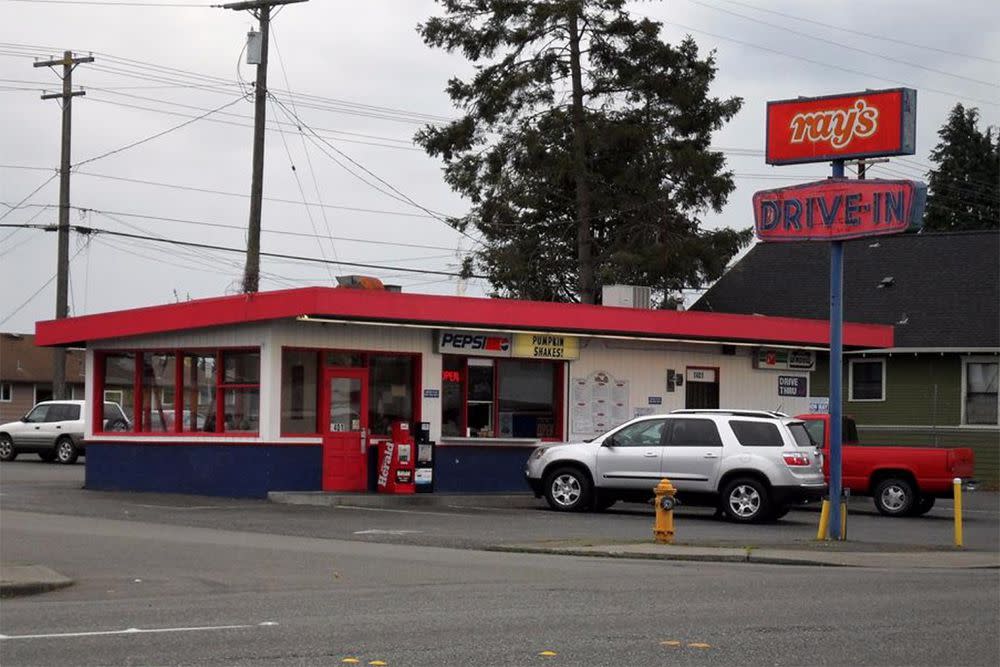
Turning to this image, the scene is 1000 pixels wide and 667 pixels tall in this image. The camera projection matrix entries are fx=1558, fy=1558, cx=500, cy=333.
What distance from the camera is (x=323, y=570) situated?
16.4 metres

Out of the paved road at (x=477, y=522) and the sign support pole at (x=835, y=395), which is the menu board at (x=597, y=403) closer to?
the paved road at (x=477, y=522)

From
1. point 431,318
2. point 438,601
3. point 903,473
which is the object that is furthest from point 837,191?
point 438,601

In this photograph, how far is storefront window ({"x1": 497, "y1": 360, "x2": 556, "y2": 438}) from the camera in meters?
31.1

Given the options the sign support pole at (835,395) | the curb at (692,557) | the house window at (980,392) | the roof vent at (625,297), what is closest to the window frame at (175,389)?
the roof vent at (625,297)

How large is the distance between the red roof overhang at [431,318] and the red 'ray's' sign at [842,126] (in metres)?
8.51

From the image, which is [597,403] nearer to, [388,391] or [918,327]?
[388,391]

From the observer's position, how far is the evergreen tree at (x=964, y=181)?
69938mm

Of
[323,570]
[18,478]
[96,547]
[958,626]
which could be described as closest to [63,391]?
[18,478]

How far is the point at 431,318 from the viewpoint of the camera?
28875 millimetres

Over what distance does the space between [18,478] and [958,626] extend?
26.4 meters

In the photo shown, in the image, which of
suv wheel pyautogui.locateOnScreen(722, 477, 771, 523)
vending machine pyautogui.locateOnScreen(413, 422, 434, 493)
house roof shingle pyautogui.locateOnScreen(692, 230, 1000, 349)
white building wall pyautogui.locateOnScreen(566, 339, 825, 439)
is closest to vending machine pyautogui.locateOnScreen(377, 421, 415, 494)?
vending machine pyautogui.locateOnScreen(413, 422, 434, 493)

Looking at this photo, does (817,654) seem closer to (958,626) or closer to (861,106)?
(958,626)

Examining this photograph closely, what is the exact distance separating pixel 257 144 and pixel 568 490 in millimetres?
12788

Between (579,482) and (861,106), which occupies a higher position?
(861,106)
